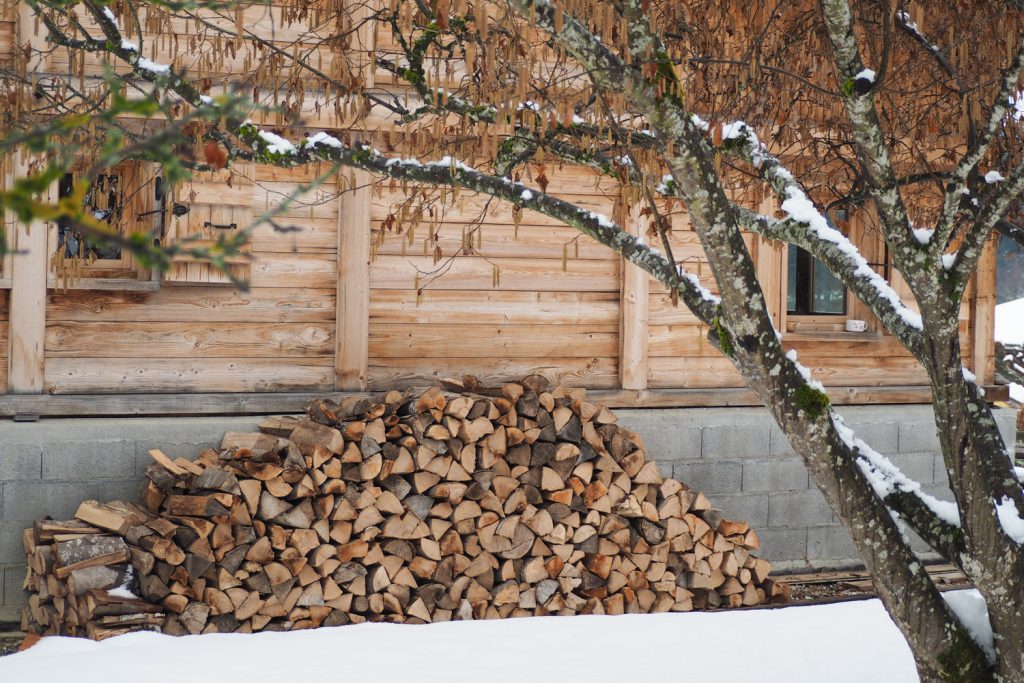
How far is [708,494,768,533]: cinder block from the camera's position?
8.28 meters

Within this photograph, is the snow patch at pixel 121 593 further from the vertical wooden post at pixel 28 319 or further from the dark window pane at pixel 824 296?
the dark window pane at pixel 824 296

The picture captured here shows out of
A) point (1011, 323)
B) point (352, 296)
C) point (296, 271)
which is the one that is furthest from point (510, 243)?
point (1011, 323)

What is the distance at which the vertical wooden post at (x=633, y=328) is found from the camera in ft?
27.1

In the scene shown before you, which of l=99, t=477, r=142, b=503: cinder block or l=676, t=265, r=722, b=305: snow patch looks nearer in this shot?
l=676, t=265, r=722, b=305: snow patch

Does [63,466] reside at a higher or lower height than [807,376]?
lower

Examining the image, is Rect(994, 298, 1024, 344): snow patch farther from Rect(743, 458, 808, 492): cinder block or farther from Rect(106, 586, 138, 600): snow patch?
Rect(106, 586, 138, 600): snow patch

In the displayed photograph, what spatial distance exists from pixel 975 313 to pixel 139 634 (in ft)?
23.5

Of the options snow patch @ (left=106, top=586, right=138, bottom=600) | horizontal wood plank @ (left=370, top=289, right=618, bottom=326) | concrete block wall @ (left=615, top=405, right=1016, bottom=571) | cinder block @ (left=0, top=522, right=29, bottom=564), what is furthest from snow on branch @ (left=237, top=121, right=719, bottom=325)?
concrete block wall @ (left=615, top=405, right=1016, bottom=571)

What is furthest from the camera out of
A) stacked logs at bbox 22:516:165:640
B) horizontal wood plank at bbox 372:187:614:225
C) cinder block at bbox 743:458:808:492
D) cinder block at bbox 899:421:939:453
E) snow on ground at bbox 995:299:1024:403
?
snow on ground at bbox 995:299:1024:403

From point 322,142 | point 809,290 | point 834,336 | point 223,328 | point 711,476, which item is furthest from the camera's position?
point 809,290

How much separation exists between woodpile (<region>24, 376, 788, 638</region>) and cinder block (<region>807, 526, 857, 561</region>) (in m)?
1.21

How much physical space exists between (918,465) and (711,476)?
1.98 m

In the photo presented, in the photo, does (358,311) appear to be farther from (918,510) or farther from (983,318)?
(983,318)

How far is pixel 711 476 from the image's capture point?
8227 millimetres
